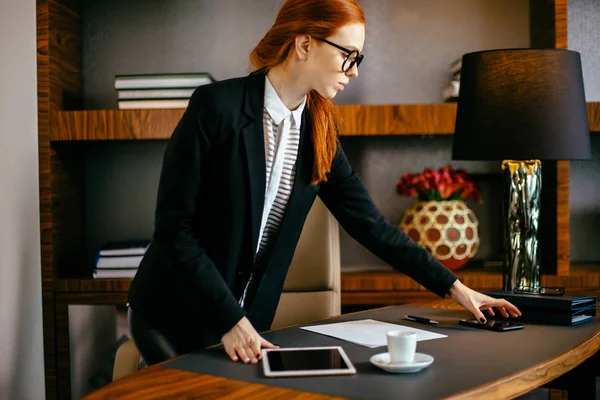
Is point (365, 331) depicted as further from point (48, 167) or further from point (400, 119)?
point (48, 167)

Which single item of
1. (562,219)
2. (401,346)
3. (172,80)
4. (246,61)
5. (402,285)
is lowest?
(402,285)

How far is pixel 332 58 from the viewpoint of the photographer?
1.41 metres

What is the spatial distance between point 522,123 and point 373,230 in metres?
0.56

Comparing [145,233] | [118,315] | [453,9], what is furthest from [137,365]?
[453,9]

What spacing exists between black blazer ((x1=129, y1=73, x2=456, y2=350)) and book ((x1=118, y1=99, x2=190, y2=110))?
43.3 inches

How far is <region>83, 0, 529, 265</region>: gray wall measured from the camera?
9.46ft

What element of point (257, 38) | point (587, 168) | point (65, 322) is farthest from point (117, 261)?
point (587, 168)

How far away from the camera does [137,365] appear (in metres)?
1.75

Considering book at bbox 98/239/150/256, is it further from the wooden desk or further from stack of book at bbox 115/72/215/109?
the wooden desk

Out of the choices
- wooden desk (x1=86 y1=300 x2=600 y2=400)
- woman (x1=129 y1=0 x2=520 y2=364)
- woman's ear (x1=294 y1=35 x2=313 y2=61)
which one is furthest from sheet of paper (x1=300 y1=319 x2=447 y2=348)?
woman's ear (x1=294 y1=35 x2=313 y2=61)

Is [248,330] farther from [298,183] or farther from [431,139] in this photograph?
[431,139]

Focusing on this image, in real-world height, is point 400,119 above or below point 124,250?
above

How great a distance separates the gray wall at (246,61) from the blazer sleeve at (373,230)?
120 cm

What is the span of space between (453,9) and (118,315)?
187 cm
